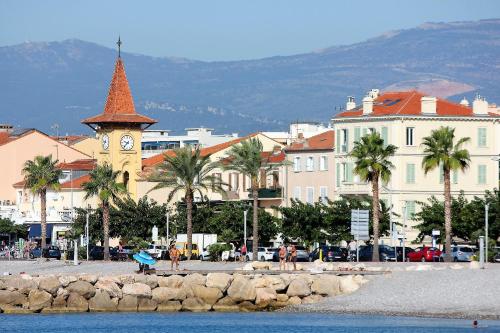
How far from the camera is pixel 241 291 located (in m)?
68.0

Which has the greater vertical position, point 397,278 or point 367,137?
point 367,137

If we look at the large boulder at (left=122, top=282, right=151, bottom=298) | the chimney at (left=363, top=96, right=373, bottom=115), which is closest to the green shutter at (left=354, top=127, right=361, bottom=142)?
the chimney at (left=363, top=96, right=373, bottom=115)

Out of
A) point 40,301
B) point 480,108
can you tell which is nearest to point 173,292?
point 40,301

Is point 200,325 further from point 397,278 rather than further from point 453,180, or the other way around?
point 453,180

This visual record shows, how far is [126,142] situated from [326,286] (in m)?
Result: 63.7

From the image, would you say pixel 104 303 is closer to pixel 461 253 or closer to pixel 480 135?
pixel 461 253

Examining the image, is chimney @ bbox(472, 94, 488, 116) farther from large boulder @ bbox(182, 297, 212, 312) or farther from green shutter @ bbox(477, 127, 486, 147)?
large boulder @ bbox(182, 297, 212, 312)

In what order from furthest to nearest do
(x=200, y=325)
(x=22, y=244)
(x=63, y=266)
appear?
(x=22, y=244), (x=63, y=266), (x=200, y=325)

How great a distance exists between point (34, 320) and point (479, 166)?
52.2m

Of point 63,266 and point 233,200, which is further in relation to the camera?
point 233,200

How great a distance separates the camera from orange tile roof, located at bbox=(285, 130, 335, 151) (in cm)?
11781

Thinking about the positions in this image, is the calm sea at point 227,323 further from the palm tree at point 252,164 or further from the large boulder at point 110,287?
the palm tree at point 252,164

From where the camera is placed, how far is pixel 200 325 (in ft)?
204

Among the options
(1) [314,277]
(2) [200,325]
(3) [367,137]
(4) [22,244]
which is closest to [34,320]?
(2) [200,325]
